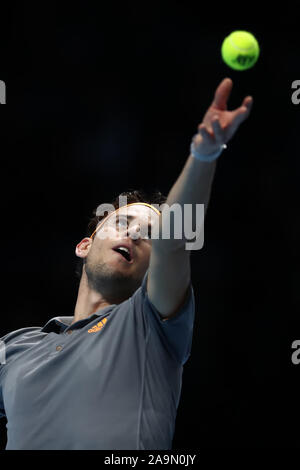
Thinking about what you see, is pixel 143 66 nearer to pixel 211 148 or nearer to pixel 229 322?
pixel 229 322

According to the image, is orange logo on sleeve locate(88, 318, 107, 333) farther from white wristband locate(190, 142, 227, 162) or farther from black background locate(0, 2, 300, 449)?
black background locate(0, 2, 300, 449)

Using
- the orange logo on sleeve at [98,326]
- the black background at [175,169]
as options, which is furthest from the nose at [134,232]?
the black background at [175,169]

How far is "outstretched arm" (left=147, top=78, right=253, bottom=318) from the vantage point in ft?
4.55

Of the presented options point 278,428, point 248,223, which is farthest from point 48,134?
point 278,428

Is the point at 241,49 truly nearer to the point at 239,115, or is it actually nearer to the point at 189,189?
the point at 239,115

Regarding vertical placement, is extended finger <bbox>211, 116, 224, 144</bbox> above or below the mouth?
above

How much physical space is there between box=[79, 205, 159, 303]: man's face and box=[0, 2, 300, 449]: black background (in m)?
1.31

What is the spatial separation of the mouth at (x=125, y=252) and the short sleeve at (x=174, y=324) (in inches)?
12.1

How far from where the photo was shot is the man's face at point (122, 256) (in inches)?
78.3

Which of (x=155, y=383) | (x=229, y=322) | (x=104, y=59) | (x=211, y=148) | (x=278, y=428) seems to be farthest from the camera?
(x=104, y=59)

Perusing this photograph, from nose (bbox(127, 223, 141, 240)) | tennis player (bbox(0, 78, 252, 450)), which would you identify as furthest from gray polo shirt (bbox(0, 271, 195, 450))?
nose (bbox(127, 223, 141, 240))

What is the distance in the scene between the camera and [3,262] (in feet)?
11.4

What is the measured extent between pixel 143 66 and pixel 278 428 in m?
2.18

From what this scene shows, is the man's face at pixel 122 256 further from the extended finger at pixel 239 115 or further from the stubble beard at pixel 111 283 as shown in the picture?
the extended finger at pixel 239 115
